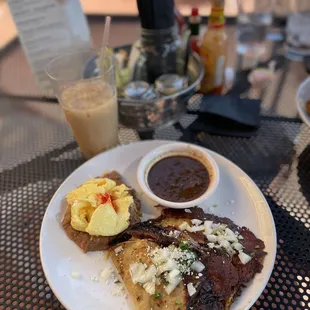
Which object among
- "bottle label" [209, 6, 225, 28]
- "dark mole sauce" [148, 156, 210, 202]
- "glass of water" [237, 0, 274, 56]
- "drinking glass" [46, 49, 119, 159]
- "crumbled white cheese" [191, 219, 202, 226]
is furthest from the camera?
"glass of water" [237, 0, 274, 56]

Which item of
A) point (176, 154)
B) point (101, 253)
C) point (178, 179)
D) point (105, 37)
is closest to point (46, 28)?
point (105, 37)

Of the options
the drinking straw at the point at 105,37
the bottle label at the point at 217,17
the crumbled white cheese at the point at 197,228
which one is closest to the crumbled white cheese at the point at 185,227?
the crumbled white cheese at the point at 197,228

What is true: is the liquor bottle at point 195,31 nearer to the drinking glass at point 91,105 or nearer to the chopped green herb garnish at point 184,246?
the drinking glass at point 91,105

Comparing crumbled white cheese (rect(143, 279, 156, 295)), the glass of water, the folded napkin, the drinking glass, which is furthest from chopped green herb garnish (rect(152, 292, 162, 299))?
the glass of water

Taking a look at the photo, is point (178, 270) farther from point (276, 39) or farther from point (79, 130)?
point (276, 39)

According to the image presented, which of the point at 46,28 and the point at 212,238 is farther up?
the point at 46,28

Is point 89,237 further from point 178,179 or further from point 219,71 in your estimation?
point 219,71

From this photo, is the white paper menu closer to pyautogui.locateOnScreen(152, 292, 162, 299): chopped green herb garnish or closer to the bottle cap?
the bottle cap
